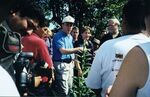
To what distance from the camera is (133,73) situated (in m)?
2.26

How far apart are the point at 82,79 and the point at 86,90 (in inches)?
7.5

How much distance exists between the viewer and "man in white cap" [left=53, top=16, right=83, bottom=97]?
8781 mm

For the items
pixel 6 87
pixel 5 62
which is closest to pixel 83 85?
pixel 5 62

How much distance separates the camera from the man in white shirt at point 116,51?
379cm

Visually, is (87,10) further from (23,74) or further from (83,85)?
(23,74)

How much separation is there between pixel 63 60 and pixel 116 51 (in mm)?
4961

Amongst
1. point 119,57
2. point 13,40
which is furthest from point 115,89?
point 119,57

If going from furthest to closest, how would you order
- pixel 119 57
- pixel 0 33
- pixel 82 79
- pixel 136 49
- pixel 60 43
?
pixel 60 43, pixel 82 79, pixel 119 57, pixel 0 33, pixel 136 49

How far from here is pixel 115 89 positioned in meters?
2.34

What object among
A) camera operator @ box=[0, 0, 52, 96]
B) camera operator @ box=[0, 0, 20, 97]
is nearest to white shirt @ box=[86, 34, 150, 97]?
camera operator @ box=[0, 0, 52, 96]

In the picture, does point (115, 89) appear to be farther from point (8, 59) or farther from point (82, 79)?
point (82, 79)

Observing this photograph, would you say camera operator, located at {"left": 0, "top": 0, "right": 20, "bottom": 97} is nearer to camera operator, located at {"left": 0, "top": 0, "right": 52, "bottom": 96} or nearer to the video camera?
camera operator, located at {"left": 0, "top": 0, "right": 52, "bottom": 96}

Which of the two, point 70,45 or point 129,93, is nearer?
point 129,93

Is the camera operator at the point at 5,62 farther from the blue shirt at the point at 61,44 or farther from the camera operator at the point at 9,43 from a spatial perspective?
the blue shirt at the point at 61,44
